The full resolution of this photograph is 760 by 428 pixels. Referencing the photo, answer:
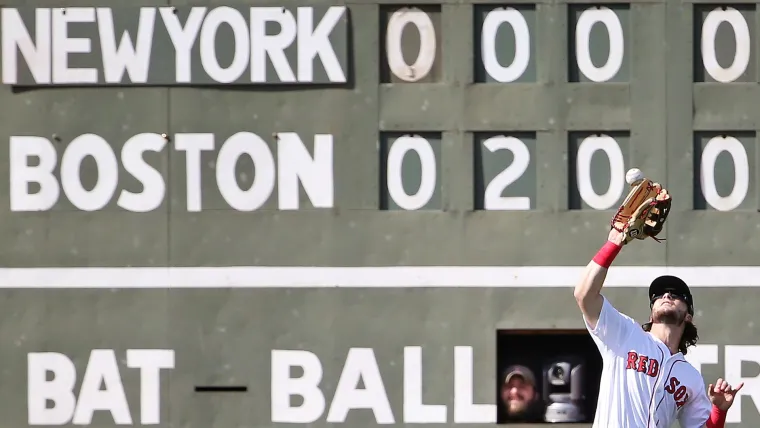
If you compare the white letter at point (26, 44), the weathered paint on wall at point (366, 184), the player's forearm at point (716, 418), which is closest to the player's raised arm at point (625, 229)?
the player's forearm at point (716, 418)

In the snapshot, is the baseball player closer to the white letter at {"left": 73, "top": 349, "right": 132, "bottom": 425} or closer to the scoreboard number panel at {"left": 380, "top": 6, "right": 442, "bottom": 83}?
the scoreboard number panel at {"left": 380, "top": 6, "right": 442, "bottom": 83}

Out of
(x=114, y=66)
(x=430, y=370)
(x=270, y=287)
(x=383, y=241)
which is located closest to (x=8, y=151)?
(x=114, y=66)

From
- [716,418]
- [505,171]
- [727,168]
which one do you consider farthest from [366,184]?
[716,418]

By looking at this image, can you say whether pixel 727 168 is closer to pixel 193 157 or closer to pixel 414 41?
pixel 414 41

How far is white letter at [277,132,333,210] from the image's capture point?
5691 millimetres

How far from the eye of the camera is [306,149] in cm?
570

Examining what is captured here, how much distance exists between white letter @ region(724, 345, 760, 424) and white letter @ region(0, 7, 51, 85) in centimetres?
350

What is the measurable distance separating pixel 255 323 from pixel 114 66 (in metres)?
1.40

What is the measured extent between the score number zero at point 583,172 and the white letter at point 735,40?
311mm

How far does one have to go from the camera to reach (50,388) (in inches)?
223

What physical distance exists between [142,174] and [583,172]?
6.89 feet

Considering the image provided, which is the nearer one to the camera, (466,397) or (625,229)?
(625,229)

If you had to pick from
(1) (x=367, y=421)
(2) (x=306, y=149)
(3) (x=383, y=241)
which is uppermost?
(2) (x=306, y=149)

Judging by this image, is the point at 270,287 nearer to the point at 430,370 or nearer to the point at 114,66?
the point at 430,370
